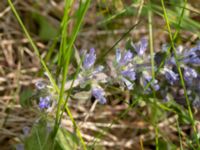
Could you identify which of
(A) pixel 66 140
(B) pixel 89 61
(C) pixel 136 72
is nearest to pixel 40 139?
(A) pixel 66 140

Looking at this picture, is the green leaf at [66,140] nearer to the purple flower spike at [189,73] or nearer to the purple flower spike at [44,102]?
the purple flower spike at [44,102]

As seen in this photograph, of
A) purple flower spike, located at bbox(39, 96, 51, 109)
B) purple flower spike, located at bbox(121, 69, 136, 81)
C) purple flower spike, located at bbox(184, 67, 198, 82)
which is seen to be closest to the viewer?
purple flower spike, located at bbox(39, 96, 51, 109)

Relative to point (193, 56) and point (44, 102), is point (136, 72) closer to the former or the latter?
point (193, 56)

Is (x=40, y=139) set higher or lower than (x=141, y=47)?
lower

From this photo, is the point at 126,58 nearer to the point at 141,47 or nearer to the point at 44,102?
the point at 141,47

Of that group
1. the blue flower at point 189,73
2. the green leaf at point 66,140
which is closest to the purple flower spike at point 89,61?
the green leaf at point 66,140

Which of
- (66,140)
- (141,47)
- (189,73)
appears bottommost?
(66,140)

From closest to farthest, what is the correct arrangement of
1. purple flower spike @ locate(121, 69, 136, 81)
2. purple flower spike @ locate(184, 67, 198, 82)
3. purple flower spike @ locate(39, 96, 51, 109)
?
1. purple flower spike @ locate(39, 96, 51, 109)
2. purple flower spike @ locate(121, 69, 136, 81)
3. purple flower spike @ locate(184, 67, 198, 82)

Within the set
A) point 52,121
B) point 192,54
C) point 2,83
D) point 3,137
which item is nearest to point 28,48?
point 2,83

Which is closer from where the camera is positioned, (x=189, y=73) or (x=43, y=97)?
(x=43, y=97)

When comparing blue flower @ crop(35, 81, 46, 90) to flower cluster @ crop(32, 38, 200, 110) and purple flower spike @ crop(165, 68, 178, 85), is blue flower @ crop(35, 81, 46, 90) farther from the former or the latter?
purple flower spike @ crop(165, 68, 178, 85)

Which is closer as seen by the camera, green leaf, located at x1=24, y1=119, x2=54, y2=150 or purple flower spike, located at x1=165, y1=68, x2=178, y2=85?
green leaf, located at x1=24, y1=119, x2=54, y2=150

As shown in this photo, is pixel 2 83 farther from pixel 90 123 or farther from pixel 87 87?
pixel 87 87

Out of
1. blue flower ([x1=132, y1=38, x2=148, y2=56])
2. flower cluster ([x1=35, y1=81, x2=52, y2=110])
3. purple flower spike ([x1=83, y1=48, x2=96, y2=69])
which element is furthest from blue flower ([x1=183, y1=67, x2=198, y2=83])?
flower cluster ([x1=35, y1=81, x2=52, y2=110])
